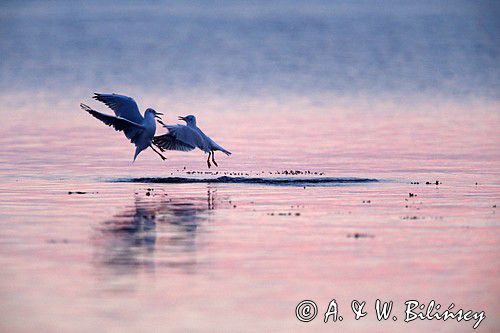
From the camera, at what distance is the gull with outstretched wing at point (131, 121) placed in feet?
78.5

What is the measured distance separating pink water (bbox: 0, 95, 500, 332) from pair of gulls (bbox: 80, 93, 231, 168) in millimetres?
705

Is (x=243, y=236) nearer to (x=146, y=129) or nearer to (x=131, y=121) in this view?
(x=146, y=129)

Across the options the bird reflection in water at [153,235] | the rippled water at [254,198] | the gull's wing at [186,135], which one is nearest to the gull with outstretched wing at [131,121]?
the gull's wing at [186,135]

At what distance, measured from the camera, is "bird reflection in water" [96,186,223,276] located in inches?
618

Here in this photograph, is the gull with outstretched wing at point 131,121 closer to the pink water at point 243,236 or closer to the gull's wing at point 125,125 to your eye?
the gull's wing at point 125,125

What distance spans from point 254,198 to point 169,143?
421cm

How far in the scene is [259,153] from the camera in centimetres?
3028

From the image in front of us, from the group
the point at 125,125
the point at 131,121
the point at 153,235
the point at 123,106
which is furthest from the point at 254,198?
the point at 153,235

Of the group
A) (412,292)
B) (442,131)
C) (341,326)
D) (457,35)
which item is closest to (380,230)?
(412,292)

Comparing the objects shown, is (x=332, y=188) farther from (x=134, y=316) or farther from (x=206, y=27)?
(x=206, y=27)

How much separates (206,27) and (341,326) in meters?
74.9

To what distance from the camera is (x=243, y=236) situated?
1762 cm

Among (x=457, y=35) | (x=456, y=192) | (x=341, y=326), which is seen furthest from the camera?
(x=457, y=35)

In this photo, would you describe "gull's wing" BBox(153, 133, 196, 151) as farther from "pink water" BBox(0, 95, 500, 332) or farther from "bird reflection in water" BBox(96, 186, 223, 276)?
"bird reflection in water" BBox(96, 186, 223, 276)
